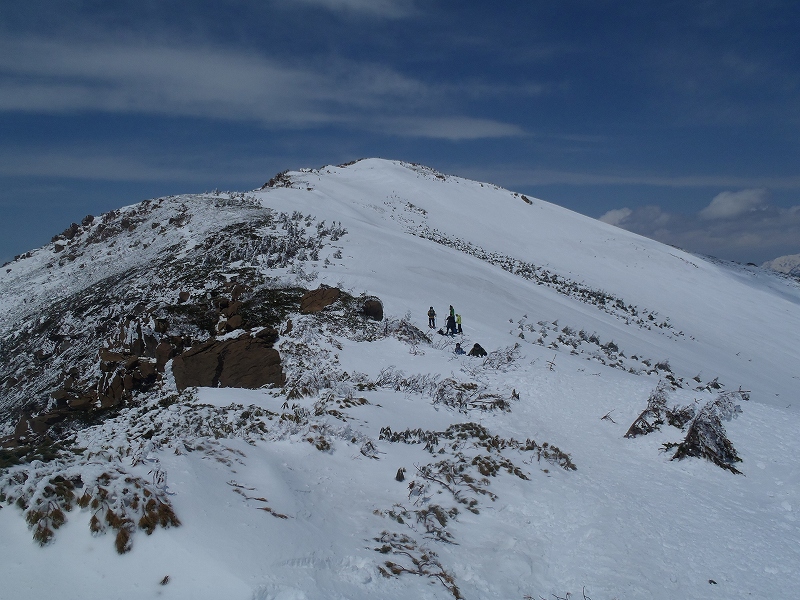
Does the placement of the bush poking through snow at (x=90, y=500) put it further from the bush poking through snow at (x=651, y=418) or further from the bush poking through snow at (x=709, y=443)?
the bush poking through snow at (x=651, y=418)

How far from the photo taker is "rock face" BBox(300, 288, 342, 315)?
60.1ft

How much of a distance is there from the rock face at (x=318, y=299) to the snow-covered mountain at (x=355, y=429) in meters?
0.12

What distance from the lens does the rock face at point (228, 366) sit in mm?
13984

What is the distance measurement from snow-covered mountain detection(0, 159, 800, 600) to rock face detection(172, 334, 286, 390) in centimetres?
7

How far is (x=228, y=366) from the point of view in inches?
560

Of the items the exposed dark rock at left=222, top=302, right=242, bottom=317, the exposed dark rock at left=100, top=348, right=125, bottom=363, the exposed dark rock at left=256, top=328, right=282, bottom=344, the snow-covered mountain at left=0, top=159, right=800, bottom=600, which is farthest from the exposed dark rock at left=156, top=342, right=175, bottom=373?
the exposed dark rock at left=256, top=328, right=282, bottom=344

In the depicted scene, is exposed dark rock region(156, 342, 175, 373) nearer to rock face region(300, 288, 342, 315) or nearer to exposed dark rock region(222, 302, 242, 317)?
exposed dark rock region(222, 302, 242, 317)

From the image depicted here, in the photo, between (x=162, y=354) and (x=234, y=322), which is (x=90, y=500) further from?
(x=234, y=322)

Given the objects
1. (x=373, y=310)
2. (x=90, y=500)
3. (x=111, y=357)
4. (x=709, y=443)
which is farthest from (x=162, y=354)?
(x=709, y=443)

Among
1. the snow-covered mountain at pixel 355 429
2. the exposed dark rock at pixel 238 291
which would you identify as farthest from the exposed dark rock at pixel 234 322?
the exposed dark rock at pixel 238 291

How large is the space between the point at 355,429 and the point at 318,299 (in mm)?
8616

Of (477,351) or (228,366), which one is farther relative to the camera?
(477,351)

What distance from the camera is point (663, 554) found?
745 cm

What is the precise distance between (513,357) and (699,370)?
36.5 ft
